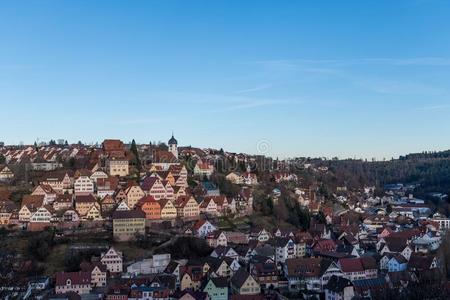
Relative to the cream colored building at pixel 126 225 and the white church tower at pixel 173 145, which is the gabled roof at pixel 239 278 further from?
the white church tower at pixel 173 145

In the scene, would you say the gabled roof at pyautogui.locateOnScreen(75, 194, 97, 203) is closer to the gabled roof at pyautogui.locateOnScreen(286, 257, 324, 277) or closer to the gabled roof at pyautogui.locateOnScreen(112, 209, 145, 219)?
the gabled roof at pyautogui.locateOnScreen(112, 209, 145, 219)

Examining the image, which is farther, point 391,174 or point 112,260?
point 391,174

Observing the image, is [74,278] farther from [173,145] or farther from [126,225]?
[173,145]

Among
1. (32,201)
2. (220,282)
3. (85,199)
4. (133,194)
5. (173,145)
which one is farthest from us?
(173,145)

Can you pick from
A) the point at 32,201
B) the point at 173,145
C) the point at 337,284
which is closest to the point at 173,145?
the point at 173,145

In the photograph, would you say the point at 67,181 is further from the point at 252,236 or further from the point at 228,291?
the point at 228,291

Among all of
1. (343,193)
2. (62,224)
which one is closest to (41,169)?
(62,224)

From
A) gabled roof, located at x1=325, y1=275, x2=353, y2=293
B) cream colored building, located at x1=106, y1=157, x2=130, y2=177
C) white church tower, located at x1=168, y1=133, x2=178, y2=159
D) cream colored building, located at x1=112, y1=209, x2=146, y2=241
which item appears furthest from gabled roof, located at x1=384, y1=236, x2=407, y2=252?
white church tower, located at x1=168, y1=133, x2=178, y2=159

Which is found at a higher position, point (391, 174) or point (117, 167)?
Answer: point (117, 167)

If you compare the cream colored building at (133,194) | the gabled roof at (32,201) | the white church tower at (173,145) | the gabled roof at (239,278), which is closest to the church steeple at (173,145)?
the white church tower at (173,145)
